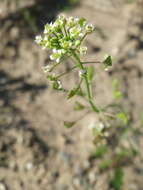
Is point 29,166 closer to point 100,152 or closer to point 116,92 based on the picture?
point 100,152

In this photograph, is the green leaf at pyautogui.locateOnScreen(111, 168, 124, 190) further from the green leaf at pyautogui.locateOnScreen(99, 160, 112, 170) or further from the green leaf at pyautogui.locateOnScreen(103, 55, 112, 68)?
the green leaf at pyautogui.locateOnScreen(103, 55, 112, 68)

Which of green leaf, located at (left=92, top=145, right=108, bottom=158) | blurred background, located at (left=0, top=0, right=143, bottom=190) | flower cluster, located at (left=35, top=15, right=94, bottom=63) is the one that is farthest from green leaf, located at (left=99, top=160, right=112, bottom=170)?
flower cluster, located at (left=35, top=15, right=94, bottom=63)

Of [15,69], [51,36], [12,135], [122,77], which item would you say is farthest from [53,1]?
[51,36]

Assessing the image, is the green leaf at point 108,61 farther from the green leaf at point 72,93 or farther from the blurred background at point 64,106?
the blurred background at point 64,106

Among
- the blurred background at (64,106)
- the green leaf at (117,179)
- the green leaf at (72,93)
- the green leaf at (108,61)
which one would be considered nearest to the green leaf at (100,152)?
the blurred background at (64,106)

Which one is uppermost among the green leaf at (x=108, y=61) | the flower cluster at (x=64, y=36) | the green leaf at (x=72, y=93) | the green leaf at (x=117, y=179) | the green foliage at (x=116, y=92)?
the flower cluster at (x=64, y=36)

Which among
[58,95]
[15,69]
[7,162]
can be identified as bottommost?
[7,162]

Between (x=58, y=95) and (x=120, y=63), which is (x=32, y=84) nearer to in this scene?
(x=58, y=95)
